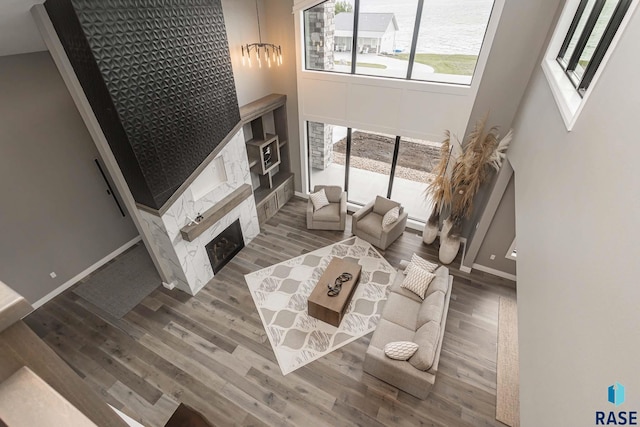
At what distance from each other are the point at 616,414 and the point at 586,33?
3.30 m

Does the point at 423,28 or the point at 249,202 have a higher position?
the point at 423,28

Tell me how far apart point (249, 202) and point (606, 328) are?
5310 millimetres

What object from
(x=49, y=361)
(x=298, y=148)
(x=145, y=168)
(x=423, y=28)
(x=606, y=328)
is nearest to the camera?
(x=49, y=361)

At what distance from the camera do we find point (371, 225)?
6031 millimetres

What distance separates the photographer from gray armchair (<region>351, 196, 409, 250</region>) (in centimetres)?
585

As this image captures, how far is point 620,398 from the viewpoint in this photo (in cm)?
111

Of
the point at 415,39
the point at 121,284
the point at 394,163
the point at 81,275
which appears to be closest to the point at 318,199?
the point at 394,163

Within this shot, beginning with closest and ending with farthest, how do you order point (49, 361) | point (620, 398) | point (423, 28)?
1. point (49, 361)
2. point (620, 398)
3. point (423, 28)

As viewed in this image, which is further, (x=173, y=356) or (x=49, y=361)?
(x=173, y=356)

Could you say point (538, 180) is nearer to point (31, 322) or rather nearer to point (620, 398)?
point (620, 398)

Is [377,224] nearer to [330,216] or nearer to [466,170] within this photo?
[330,216]

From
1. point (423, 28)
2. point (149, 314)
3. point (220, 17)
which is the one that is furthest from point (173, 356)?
point (423, 28)

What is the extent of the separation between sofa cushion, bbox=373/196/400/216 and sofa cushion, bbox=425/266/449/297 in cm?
177

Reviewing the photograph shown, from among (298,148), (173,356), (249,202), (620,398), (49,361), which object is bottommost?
(173,356)
